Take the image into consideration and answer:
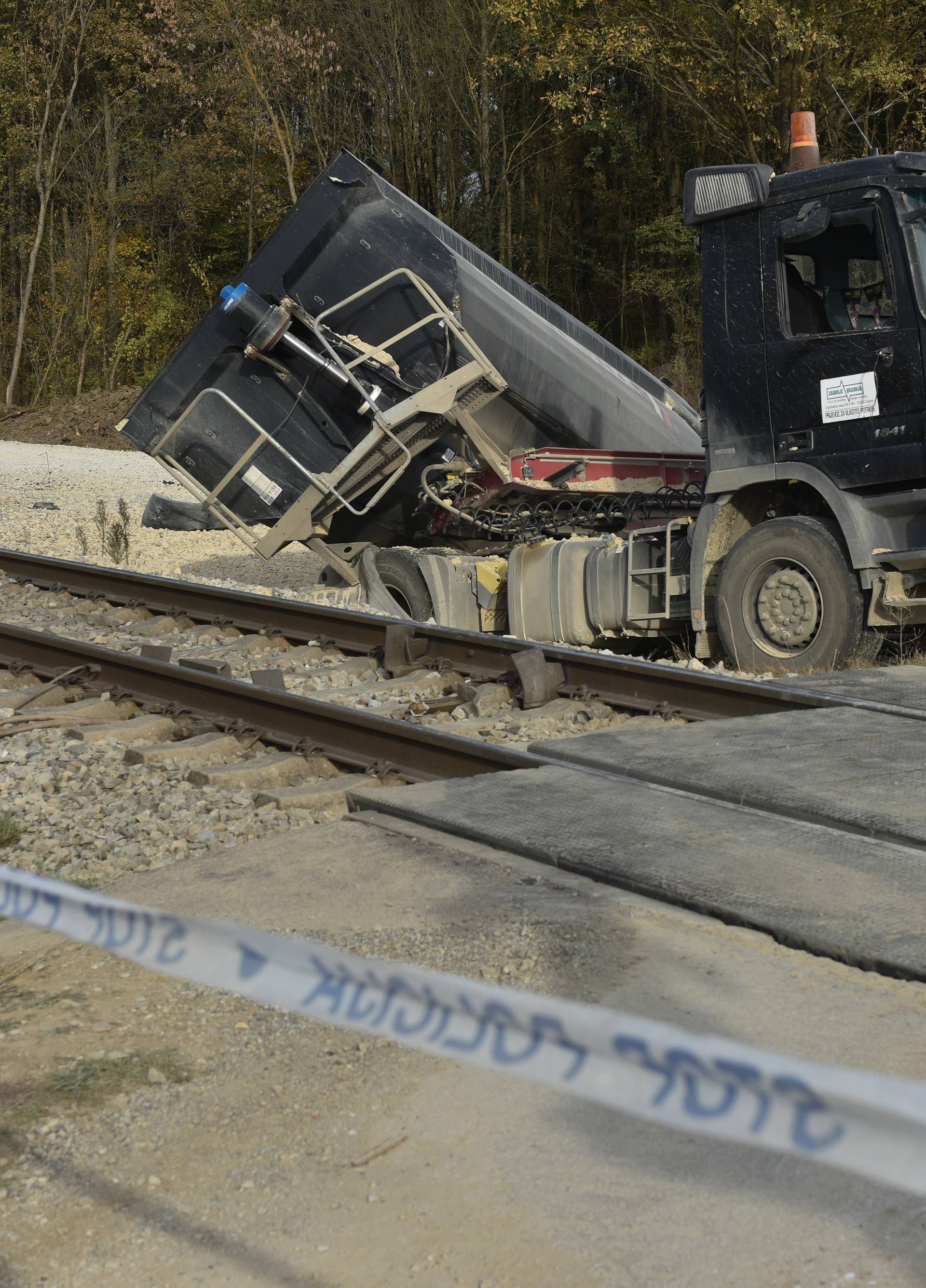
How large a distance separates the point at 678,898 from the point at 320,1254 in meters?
1.84

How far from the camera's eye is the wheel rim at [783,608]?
323 inches

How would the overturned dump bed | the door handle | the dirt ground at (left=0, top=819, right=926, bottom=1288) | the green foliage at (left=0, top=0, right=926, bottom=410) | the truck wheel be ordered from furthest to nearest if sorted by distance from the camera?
the green foliage at (left=0, top=0, right=926, bottom=410), the truck wheel, the overturned dump bed, the door handle, the dirt ground at (left=0, top=819, right=926, bottom=1288)

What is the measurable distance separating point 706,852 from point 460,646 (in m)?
4.12

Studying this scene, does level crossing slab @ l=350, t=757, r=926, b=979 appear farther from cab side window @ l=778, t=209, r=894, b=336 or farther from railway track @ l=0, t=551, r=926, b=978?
cab side window @ l=778, t=209, r=894, b=336

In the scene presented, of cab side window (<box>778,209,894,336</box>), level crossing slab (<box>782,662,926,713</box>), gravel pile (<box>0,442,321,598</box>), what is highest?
cab side window (<box>778,209,894,336</box>)

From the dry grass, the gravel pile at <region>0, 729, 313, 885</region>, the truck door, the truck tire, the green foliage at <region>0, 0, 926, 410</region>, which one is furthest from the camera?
Result: the green foliage at <region>0, 0, 926, 410</region>

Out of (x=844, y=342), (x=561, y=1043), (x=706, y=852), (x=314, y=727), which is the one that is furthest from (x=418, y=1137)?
(x=844, y=342)

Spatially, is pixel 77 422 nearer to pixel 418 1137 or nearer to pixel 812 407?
pixel 812 407

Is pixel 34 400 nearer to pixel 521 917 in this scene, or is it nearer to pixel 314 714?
pixel 314 714

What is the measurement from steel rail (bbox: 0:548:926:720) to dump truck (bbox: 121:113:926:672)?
0.89 m

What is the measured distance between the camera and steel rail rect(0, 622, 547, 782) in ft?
19.4

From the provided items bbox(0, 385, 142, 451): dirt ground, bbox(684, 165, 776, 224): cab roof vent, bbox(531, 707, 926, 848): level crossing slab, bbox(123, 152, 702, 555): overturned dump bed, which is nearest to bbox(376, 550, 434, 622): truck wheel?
bbox(123, 152, 702, 555): overturned dump bed

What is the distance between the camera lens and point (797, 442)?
27.1 ft

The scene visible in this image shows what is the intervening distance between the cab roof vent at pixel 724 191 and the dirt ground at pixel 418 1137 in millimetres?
5514
